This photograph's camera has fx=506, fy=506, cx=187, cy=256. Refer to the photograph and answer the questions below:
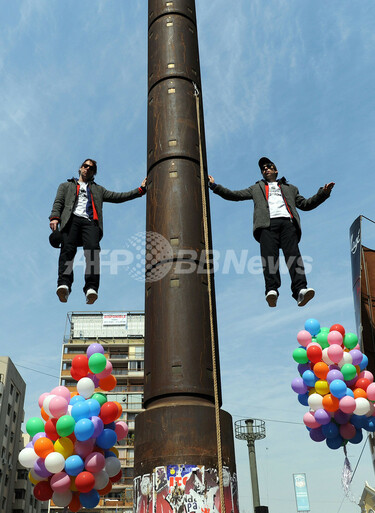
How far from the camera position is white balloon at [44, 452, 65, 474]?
554cm

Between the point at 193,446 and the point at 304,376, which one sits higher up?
the point at 304,376

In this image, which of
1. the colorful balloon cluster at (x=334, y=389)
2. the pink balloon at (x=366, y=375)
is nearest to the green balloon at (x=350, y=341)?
the colorful balloon cluster at (x=334, y=389)

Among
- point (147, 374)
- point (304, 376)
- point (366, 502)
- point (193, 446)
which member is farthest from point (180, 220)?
point (366, 502)

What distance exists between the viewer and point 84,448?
5711mm

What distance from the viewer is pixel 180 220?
6125 mm

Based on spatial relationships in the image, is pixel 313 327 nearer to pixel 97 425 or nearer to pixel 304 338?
pixel 304 338

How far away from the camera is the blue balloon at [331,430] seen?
7.05m

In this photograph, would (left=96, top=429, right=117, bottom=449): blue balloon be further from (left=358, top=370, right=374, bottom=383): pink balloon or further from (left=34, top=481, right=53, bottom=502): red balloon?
(left=358, top=370, right=374, bottom=383): pink balloon

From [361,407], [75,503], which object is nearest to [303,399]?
[361,407]

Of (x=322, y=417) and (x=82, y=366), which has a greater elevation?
(x=82, y=366)

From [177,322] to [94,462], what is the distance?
1822 mm

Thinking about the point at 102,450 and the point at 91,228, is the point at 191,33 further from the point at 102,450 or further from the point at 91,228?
the point at 102,450

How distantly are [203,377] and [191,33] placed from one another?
552cm

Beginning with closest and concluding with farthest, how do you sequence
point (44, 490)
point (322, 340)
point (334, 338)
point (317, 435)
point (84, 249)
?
1. point (44, 490)
2. point (84, 249)
3. point (317, 435)
4. point (334, 338)
5. point (322, 340)
